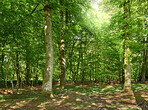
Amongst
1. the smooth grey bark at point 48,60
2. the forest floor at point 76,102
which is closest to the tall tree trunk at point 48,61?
the smooth grey bark at point 48,60

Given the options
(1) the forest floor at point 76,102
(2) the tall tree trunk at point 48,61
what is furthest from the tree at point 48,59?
(1) the forest floor at point 76,102

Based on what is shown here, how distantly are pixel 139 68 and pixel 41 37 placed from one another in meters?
20.8

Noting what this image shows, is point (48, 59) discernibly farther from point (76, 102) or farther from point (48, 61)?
point (76, 102)

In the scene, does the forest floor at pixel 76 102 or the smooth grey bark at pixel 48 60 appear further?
the smooth grey bark at pixel 48 60

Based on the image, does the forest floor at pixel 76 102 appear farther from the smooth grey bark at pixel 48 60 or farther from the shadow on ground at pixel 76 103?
the smooth grey bark at pixel 48 60

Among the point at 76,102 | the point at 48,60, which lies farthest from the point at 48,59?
the point at 76,102

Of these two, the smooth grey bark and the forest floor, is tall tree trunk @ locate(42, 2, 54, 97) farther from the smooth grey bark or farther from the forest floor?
the forest floor

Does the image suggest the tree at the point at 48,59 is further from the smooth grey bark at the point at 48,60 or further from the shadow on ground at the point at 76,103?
the shadow on ground at the point at 76,103

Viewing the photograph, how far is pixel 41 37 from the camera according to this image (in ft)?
33.1

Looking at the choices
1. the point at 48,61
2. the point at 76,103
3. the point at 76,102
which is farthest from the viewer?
the point at 48,61

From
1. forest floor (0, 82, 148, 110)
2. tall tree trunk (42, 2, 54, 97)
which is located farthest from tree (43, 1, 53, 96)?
forest floor (0, 82, 148, 110)

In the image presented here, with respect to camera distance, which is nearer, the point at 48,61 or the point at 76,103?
the point at 76,103

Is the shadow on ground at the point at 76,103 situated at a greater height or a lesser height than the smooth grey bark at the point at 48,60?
lesser

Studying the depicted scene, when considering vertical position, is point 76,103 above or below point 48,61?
below
